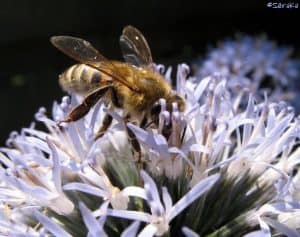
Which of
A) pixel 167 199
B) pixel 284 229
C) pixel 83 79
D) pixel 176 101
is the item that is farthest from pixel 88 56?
pixel 284 229

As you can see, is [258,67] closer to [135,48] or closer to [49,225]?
[135,48]

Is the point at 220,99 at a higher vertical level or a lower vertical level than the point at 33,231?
higher

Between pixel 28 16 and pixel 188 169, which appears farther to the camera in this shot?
pixel 28 16

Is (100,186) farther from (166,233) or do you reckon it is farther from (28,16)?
(28,16)

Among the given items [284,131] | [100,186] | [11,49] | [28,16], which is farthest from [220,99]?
[11,49]

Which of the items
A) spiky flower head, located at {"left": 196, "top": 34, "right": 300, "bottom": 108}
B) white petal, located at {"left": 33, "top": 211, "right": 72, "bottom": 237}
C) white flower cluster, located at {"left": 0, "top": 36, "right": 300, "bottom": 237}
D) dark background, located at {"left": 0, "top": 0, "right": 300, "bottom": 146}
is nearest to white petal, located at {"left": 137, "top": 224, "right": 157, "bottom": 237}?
white flower cluster, located at {"left": 0, "top": 36, "right": 300, "bottom": 237}
